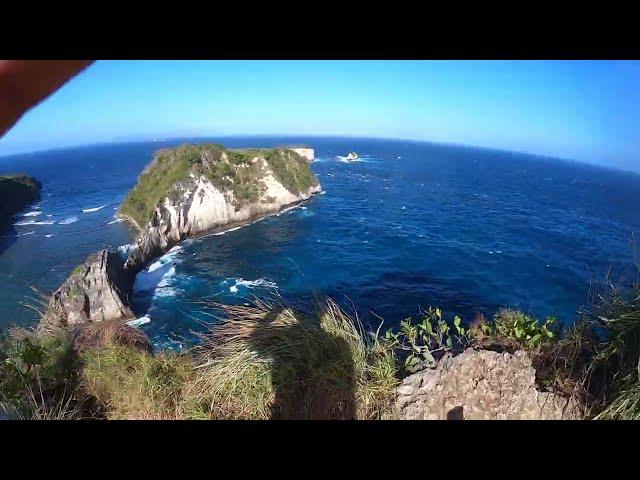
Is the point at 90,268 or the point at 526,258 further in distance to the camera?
the point at 526,258

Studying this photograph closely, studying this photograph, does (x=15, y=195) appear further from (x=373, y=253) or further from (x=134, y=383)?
(x=134, y=383)

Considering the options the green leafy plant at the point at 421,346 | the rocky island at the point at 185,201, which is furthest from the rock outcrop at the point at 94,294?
the green leafy plant at the point at 421,346

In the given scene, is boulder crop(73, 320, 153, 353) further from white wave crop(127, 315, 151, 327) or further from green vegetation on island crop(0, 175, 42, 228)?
green vegetation on island crop(0, 175, 42, 228)

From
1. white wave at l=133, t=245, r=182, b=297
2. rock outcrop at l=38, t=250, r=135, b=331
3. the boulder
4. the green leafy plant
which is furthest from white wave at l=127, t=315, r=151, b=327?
the green leafy plant

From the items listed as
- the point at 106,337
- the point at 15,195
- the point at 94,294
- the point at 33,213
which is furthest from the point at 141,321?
the point at 15,195
